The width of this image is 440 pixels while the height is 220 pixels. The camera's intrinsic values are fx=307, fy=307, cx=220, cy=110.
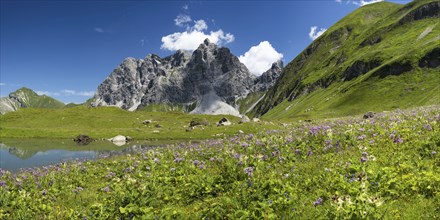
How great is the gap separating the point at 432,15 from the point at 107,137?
611ft

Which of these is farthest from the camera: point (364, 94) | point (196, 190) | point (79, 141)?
point (364, 94)

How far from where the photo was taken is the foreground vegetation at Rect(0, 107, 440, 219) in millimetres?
8352

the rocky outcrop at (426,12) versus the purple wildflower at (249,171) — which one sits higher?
the rocky outcrop at (426,12)

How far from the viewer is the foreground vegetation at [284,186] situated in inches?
329

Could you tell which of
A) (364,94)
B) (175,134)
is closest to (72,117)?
(175,134)

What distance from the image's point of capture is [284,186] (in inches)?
385

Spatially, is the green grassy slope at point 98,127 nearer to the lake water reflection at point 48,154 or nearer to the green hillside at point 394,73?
the lake water reflection at point 48,154

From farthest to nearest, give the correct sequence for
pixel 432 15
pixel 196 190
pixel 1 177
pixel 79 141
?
pixel 432 15
pixel 79 141
pixel 1 177
pixel 196 190

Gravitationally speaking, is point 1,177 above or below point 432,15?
below

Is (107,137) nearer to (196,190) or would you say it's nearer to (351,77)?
(196,190)

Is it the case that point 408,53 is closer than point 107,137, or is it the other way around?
point 107,137

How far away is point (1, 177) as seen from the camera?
17.7 metres

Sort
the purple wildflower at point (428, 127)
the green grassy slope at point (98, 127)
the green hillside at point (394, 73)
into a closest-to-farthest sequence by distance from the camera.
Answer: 1. the purple wildflower at point (428, 127)
2. the green grassy slope at point (98, 127)
3. the green hillside at point (394, 73)

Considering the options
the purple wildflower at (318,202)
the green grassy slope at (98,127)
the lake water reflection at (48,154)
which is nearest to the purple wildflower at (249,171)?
the purple wildflower at (318,202)
